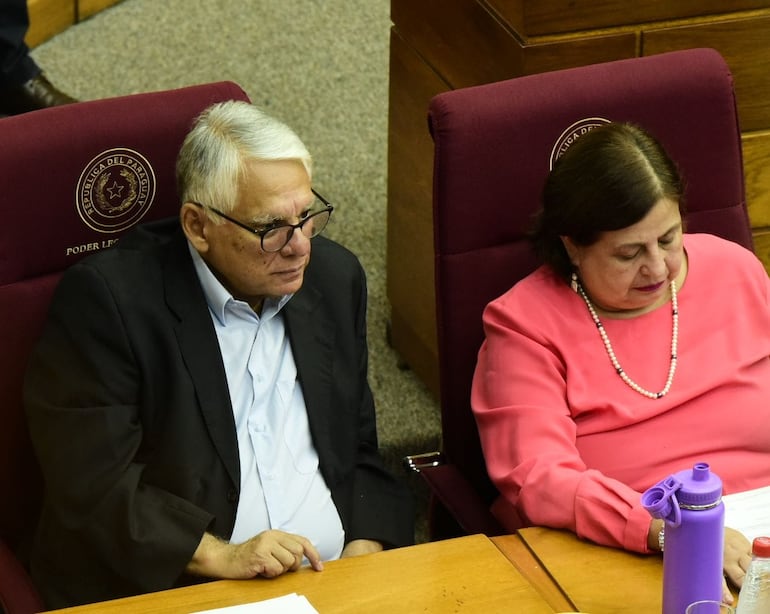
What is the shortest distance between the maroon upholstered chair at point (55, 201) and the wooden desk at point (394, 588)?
418mm

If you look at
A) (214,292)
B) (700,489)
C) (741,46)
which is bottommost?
(700,489)

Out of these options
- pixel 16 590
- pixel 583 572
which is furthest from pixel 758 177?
pixel 16 590

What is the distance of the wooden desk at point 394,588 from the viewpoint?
1813mm

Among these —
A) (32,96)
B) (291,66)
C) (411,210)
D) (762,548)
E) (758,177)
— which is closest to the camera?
(762,548)

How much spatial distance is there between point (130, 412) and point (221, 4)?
3385mm

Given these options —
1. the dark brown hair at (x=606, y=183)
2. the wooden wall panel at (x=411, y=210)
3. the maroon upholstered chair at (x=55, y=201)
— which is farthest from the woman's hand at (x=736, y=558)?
the wooden wall panel at (x=411, y=210)

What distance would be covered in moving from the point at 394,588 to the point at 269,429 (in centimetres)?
51

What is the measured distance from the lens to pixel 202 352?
2.19 meters

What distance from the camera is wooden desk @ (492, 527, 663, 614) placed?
1846 mm

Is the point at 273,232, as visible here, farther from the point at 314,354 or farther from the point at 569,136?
the point at 569,136

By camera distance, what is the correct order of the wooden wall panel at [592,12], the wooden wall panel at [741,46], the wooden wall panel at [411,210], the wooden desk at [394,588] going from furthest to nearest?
the wooden wall panel at [411,210] < the wooden wall panel at [741,46] < the wooden wall panel at [592,12] < the wooden desk at [394,588]

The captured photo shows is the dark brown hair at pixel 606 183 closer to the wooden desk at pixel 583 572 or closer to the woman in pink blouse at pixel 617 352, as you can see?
the woman in pink blouse at pixel 617 352

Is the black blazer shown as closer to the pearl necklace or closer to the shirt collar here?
the shirt collar

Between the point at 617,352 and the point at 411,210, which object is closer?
the point at 617,352
